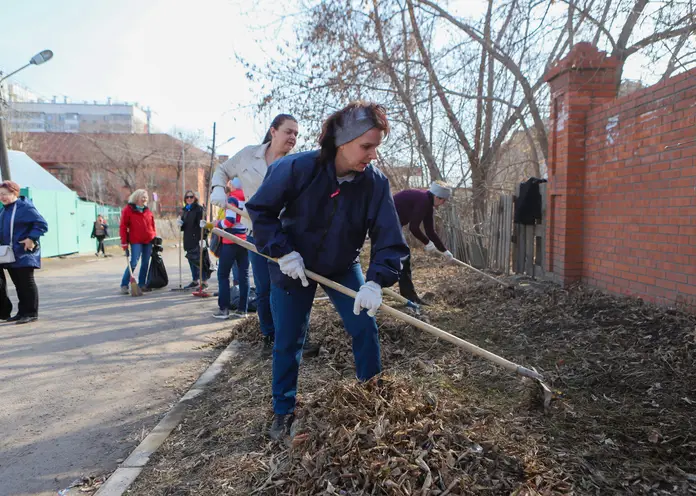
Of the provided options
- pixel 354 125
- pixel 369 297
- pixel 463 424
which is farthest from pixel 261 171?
pixel 463 424

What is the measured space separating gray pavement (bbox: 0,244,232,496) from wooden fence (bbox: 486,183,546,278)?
4.50 m

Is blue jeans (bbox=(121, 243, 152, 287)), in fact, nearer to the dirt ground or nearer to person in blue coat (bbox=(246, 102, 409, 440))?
the dirt ground

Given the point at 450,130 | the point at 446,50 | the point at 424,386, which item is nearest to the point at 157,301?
the point at 424,386

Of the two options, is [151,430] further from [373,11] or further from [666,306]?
[373,11]

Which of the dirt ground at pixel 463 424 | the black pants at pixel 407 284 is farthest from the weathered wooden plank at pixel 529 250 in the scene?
the dirt ground at pixel 463 424

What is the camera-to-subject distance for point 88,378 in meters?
4.26

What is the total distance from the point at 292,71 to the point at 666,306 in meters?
8.46

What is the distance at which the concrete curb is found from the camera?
2.51 meters

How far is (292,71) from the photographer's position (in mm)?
10617

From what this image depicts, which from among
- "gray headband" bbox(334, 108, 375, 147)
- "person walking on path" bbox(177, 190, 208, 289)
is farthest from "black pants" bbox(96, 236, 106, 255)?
"gray headband" bbox(334, 108, 375, 147)

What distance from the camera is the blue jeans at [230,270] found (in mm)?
6195

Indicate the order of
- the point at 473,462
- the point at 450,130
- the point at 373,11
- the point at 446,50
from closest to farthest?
1. the point at 473,462
2. the point at 446,50
3. the point at 373,11
4. the point at 450,130

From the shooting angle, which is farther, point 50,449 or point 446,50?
point 446,50

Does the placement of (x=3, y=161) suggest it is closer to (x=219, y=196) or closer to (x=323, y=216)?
(x=219, y=196)
